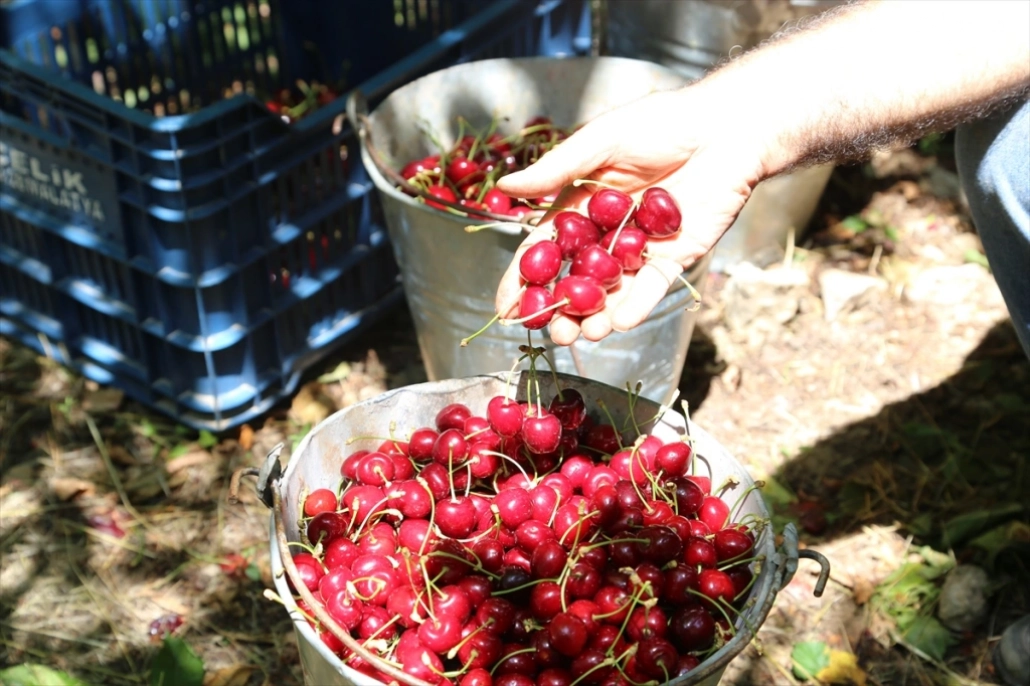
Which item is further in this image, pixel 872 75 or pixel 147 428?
pixel 147 428

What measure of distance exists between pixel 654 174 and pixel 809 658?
117cm

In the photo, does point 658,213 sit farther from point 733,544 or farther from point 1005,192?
point 1005,192

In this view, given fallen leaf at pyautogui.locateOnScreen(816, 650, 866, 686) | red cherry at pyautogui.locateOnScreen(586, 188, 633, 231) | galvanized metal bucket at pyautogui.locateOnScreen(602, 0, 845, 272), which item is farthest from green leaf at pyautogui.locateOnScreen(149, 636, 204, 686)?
galvanized metal bucket at pyautogui.locateOnScreen(602, 0, 845, 272)

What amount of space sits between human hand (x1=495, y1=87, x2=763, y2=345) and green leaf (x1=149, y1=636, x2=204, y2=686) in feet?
3.27

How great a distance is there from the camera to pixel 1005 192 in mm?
2139

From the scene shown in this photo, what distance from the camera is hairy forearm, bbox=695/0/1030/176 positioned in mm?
1930

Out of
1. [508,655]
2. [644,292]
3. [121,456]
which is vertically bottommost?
[121,456]

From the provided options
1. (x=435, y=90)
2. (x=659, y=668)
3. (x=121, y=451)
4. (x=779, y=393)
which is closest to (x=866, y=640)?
(x=779, y=393)

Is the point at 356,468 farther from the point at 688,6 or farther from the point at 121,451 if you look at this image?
the point at 688,6

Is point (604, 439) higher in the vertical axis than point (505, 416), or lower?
lower

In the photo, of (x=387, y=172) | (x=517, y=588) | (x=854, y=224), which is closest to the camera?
(x=517, y=588)

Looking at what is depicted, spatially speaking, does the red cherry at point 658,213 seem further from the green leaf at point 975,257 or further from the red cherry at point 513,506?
the green leaf at point 975,257

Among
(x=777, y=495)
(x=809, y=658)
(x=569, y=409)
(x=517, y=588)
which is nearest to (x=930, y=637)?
(x=809, y=658)

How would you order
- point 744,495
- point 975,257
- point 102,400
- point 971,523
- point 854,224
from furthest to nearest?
point 854,224 → point 975,257 → point 102,400 → point 971,523 → point 744,495
